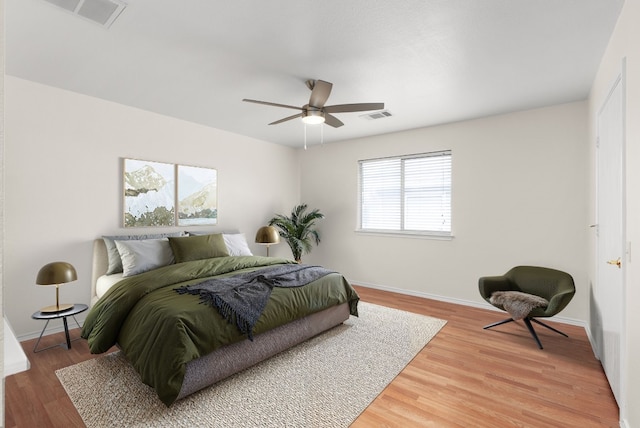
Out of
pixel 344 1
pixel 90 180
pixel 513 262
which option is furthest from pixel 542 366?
pixel 90 180

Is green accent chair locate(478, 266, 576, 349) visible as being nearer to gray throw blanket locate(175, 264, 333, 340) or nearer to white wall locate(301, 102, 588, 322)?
white wall locate(301, 102, 588, 322)

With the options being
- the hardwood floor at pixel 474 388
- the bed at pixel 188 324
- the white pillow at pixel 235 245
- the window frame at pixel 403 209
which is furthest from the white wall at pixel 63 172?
the window frame at pixel 403 209

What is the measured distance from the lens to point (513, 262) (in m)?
4.08

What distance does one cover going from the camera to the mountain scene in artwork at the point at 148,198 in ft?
12.8

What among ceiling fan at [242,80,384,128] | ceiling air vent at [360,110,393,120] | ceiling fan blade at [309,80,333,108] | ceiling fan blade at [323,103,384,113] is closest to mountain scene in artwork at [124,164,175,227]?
ceiling fan at [242,80,384,128]

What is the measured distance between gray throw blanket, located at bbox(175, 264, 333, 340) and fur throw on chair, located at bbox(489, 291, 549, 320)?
1886mm

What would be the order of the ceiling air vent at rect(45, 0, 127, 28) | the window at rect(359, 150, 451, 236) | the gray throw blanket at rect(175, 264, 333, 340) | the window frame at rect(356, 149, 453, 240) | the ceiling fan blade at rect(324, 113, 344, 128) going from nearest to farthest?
1. the ceiling air vent at rect(45, 0, 127, 28)
2. the gray throw blanket at rect(175, 264, 333, 340)
3. the ceiling fan blade at rect(324, 113, 344, 128)
4. the window frame at rect(356, 149, 453, 240)
5. the window at rect(359, 150, 451, 236)

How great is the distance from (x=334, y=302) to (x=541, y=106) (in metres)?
3.38

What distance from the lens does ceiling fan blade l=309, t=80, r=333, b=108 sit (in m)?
2.71

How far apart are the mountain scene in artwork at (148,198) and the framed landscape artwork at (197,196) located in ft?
0.45

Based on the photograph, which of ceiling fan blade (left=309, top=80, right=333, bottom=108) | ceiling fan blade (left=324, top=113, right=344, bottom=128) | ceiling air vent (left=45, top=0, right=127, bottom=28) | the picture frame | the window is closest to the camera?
ceiling air vent (left=45, top=0, right=127, bottom=28)

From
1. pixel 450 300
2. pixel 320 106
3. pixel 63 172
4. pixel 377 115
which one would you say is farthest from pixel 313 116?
pixel 450 300

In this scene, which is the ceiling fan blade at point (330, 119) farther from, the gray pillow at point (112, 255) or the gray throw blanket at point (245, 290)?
the gray pillow at point (112, 255)

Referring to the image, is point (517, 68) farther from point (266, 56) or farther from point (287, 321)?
point (287, 321)
